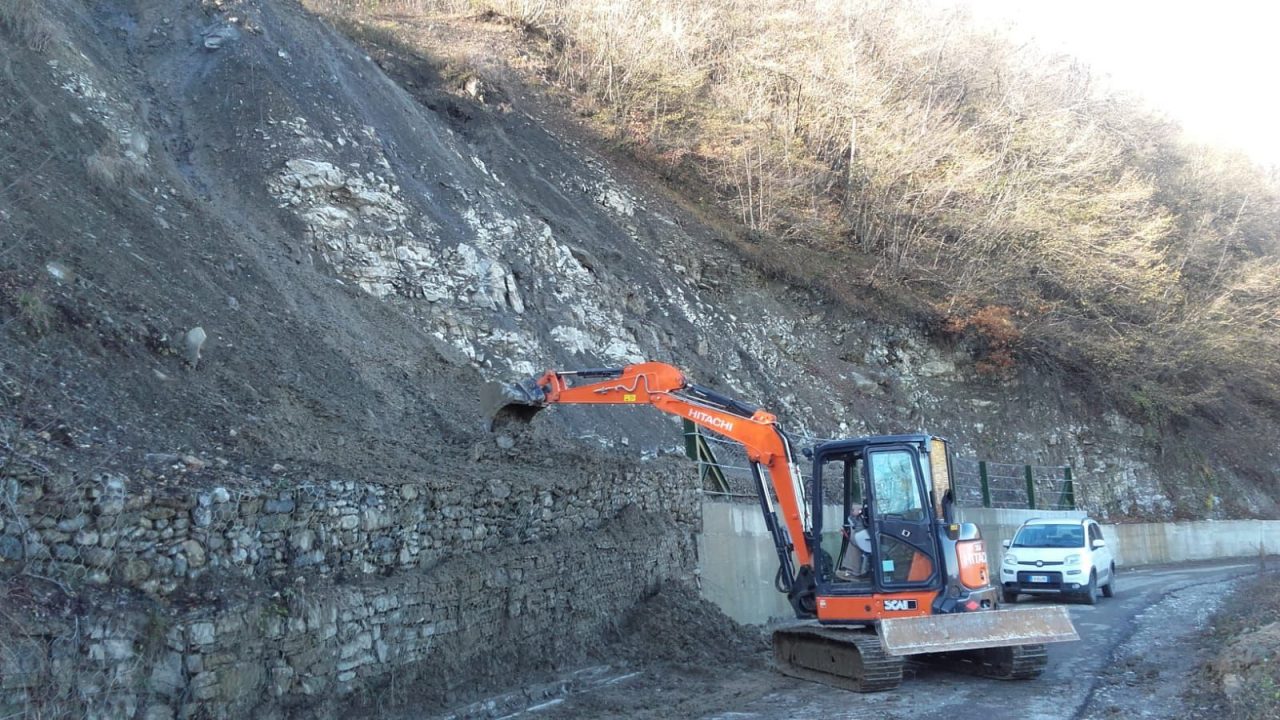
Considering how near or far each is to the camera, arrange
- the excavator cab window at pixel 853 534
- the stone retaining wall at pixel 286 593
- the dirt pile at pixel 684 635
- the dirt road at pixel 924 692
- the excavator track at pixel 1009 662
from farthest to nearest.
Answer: the dirt pile at pixel 684 635, the excavator cab window at pixel 853 534, the excavator track at pixel 1009 662, the dirt road at pixel 924 692, the stone retaining wall at pixel 286 593

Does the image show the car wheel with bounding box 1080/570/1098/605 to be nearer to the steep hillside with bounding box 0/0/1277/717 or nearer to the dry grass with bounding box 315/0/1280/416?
the steep hillside with bounding box 0/0/1277/717

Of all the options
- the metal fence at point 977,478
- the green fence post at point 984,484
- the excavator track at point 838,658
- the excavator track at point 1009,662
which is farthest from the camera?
the green fence post at point 984,484

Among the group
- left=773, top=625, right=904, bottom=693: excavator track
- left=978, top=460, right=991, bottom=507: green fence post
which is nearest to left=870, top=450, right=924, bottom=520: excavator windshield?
left=773, top=625, right=904, bottom=693: excavator track

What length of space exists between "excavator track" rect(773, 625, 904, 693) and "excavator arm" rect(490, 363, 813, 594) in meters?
0.63

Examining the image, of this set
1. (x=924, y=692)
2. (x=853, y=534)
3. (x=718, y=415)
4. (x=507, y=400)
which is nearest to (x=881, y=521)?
(x=853, y=534)

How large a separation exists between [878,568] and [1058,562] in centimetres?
887

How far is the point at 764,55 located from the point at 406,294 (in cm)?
1541

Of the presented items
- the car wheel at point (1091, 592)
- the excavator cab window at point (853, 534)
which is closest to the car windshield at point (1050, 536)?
the car wheel at point (1091, 592)

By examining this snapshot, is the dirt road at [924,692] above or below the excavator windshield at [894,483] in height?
below

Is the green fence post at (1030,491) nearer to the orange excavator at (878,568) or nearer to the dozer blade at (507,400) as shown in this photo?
the orange excavator at (878,568)

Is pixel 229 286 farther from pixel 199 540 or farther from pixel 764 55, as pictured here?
pixel 764 55

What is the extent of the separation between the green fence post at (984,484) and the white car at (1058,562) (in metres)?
4.04

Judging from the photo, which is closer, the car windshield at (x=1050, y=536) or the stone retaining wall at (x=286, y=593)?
the stone retaining wall at (x=286, y=593)

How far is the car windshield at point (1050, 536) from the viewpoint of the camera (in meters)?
18.1
